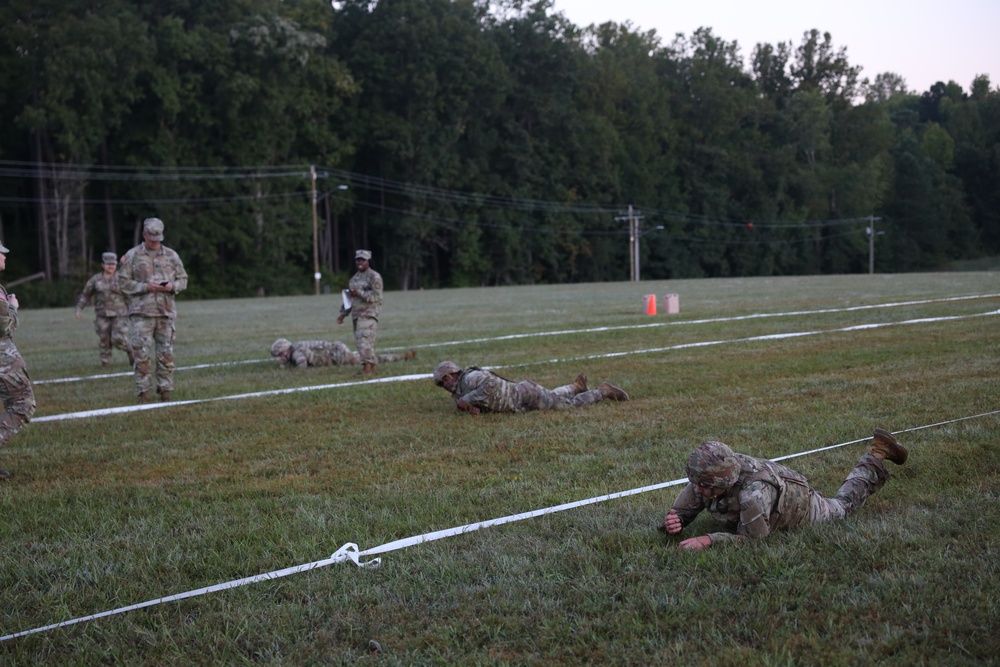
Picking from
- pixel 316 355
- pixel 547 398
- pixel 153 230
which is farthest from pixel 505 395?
pixel 316 355

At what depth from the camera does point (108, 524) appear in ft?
20.6

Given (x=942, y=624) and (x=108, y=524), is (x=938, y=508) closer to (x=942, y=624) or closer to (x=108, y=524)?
(x=942, y=624)

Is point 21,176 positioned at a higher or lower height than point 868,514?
higher

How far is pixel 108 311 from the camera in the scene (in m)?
16.8

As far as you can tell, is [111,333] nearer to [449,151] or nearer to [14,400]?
[14,400]

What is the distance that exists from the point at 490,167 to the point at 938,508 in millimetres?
73466

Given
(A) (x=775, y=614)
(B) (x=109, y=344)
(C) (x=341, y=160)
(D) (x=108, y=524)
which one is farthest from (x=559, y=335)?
(C) (x=341, y=160)

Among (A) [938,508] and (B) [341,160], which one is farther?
(B) [341,160]

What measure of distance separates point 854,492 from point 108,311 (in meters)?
14.1

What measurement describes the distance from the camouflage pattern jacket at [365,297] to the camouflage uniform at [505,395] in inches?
157

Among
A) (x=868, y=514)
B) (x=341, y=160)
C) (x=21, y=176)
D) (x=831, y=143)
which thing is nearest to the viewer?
(x=868, y=514)

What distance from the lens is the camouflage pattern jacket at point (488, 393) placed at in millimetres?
9797

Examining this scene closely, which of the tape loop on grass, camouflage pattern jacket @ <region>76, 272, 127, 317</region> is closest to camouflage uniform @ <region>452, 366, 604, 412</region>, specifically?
the tape loop on grass

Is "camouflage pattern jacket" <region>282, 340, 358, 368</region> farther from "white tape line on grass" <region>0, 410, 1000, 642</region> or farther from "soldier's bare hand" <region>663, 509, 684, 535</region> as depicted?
"soldier's bare hand" <region>663, 509, 684, 535</region>
